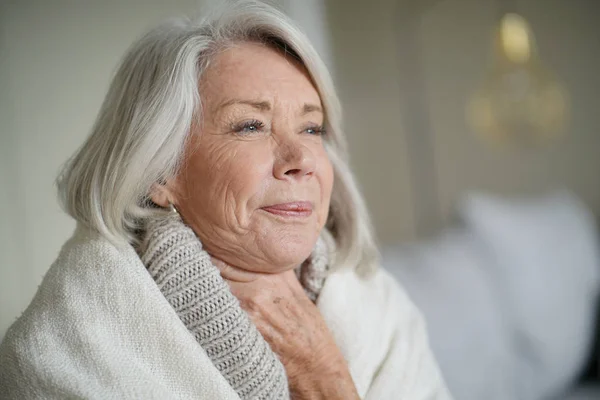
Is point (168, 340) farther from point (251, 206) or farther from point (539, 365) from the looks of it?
point (539, 365)

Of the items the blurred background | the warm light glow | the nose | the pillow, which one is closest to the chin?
the nose

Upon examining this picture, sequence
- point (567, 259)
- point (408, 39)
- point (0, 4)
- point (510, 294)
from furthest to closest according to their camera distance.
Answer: point (408, 39)
point (567, 259)
point (510, 294)
point (0, 4)

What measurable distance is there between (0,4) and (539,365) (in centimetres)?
215

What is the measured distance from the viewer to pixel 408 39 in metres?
3.29

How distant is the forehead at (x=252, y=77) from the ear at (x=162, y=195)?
180 mm

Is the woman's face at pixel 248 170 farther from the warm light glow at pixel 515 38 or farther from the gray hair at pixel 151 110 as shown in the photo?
the warm light glow at pixel 515 38

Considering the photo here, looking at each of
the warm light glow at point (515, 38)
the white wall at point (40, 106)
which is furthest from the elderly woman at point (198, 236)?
the warm light glow at point (515, 38)

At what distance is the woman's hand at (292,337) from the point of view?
1.06 meters

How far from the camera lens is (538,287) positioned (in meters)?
2.13

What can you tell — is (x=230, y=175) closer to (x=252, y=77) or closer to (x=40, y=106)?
(x=252, y=77)

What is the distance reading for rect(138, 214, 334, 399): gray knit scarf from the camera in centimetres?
97

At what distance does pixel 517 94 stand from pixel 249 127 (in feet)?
5.91

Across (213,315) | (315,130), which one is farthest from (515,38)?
(213,315)

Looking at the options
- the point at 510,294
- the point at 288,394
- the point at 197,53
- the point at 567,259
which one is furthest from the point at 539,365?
the point at 197,53
